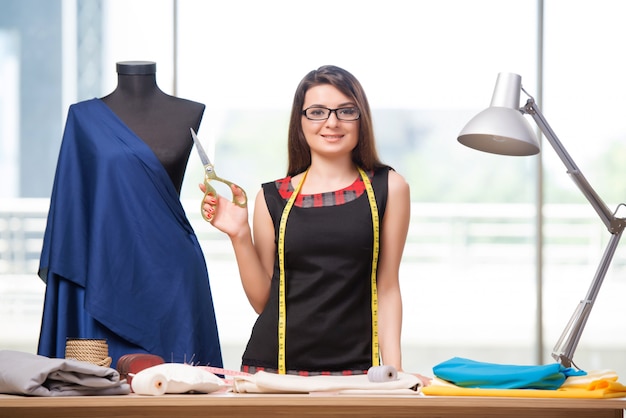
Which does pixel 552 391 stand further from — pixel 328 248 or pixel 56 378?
pixel 56 378

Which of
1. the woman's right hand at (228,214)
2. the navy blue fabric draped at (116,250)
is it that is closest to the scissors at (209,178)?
the woman's right hand at (228,214)

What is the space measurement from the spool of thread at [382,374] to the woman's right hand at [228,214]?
20.6 inches

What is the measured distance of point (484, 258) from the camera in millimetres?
4418

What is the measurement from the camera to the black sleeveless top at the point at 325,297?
2.14 m

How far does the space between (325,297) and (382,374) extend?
392 millimetres

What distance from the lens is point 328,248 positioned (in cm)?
216

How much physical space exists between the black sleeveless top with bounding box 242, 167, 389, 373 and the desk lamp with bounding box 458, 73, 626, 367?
32cm

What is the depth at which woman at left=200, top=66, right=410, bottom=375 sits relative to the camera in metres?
2.15

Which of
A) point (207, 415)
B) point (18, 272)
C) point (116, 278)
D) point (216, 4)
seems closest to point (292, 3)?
point (216, 4)

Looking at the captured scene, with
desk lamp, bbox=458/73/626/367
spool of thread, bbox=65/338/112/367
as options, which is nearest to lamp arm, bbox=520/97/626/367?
desk lamp, bbox=458/73/626/367

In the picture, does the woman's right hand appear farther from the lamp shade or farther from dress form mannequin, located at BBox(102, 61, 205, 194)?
the lamp shade

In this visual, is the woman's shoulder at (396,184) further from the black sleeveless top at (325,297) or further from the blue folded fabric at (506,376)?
the blue folded fabric at (506,376)

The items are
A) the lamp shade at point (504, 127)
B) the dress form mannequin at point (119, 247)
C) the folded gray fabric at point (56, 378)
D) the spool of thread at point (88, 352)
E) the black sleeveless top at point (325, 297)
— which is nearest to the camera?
the folded gray fabric at point (56, 378)

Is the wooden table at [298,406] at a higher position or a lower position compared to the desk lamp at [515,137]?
lower
